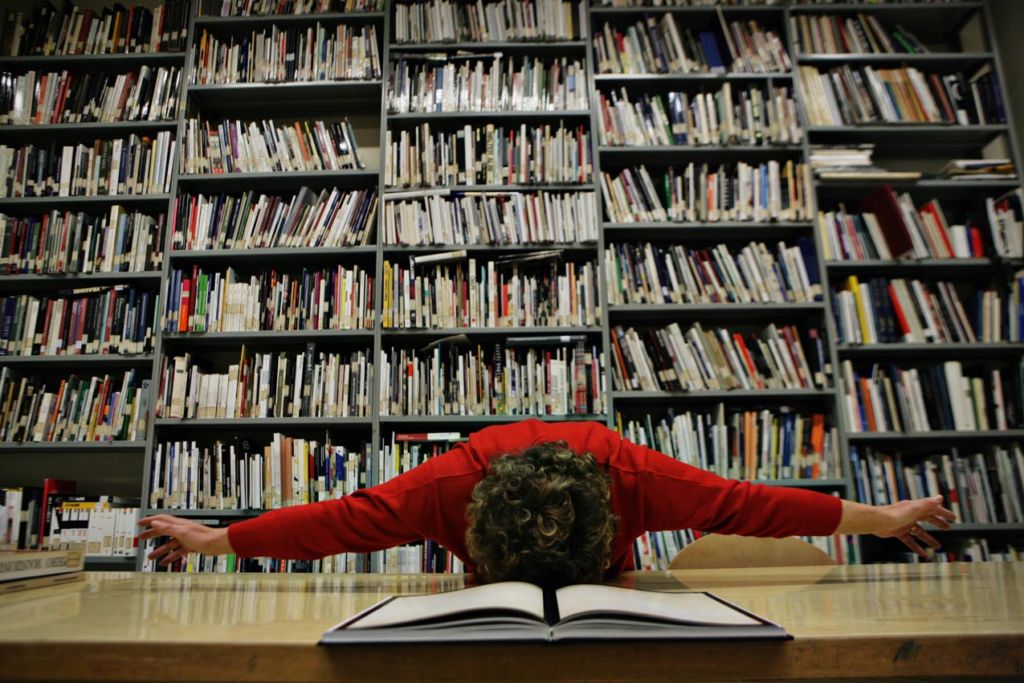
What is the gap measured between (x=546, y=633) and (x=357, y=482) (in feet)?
6.79

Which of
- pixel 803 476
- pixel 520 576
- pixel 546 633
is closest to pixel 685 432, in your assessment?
pixel 803 476

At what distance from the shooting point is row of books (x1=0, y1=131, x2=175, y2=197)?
9.47 ft

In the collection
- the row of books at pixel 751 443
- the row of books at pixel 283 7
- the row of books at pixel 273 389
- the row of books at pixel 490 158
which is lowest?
the row of books at pixel 751 443

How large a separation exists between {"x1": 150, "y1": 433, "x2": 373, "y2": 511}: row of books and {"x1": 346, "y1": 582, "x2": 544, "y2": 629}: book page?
6.08 ft

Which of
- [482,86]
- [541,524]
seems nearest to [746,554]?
[541,524]

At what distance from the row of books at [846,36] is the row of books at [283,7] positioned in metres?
1.96

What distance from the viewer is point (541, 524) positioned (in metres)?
0.92

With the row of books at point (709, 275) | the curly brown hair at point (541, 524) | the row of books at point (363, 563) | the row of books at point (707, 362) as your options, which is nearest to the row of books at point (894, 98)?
the row of books at point (709, 275)

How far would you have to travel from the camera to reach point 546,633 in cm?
62

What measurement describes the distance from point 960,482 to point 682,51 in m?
2.16

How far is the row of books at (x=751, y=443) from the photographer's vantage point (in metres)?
2.57

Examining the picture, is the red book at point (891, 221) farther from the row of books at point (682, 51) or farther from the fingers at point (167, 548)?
the fingers at point (167, 548)

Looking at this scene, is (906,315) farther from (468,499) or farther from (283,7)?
(283,7)

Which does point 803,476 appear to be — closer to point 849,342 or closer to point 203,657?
point 849,342
